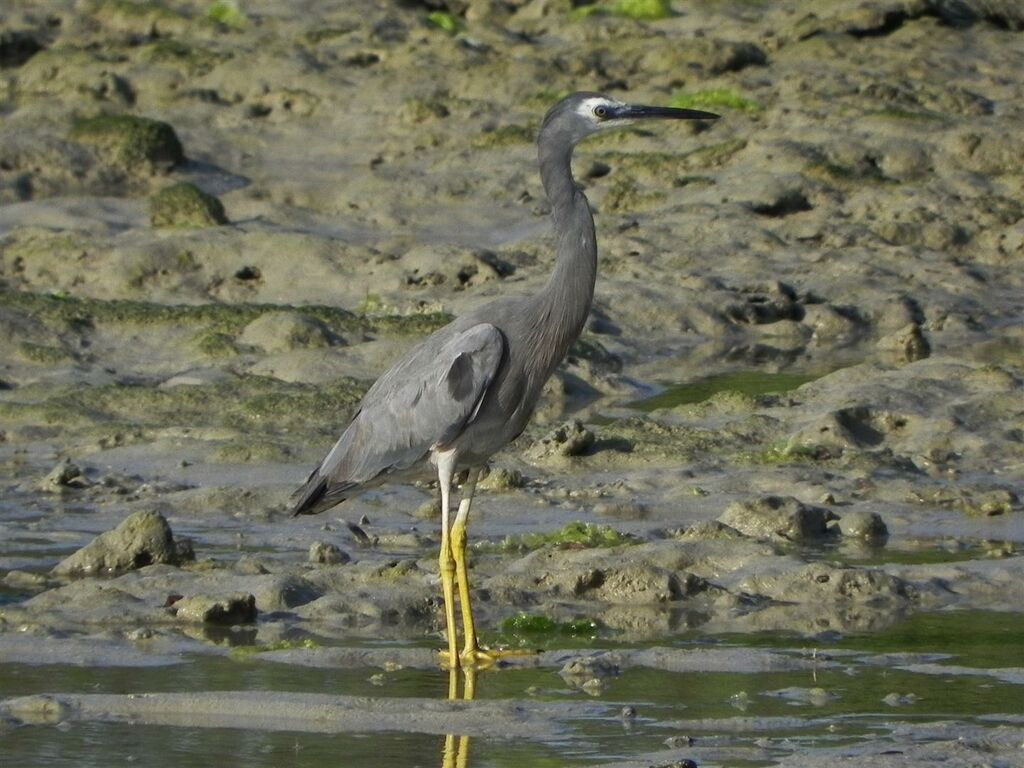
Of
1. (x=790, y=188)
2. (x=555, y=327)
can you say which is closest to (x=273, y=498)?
(x=555, y=327)

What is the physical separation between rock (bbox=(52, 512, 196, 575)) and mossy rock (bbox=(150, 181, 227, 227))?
8574mm

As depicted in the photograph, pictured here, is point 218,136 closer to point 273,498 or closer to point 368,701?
point 273,498

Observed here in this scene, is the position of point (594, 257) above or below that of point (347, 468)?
above

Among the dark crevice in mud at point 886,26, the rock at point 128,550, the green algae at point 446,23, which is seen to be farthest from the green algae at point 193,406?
the green algae at point 446,23

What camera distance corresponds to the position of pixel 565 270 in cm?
827

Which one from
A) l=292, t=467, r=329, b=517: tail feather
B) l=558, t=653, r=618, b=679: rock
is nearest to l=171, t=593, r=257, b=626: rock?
l=292, t=467, r=329, b=517: tail feather

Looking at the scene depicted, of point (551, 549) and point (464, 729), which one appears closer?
point (464, 729)

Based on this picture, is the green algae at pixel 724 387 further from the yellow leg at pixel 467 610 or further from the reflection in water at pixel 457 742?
the reflection in water at pixel 457 742

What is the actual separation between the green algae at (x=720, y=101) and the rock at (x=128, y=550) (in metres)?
12.0

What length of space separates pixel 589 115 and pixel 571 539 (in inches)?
75.1

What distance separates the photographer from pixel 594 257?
8.40m

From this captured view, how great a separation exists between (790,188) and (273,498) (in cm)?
841

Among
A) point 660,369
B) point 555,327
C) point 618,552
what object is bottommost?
point 660,369

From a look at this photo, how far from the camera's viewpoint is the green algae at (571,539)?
9.12m
